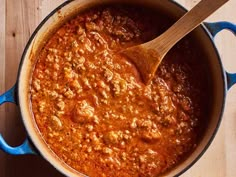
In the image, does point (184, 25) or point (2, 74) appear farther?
point (2, 74)

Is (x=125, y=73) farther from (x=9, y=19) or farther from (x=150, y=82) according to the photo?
(x=9, y=19)

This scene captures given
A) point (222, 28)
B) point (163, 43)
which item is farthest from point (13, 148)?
point (222, 28)

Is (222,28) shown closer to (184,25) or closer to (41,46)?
(184,25)

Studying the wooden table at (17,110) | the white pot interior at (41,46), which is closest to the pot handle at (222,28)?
the white pot interior at (41,46)

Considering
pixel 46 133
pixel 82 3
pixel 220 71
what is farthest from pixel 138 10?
pixel 46 133

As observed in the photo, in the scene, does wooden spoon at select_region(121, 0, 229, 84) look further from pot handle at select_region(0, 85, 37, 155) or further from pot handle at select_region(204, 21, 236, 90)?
pot handle at select_region(0, 85, 37, 155)
